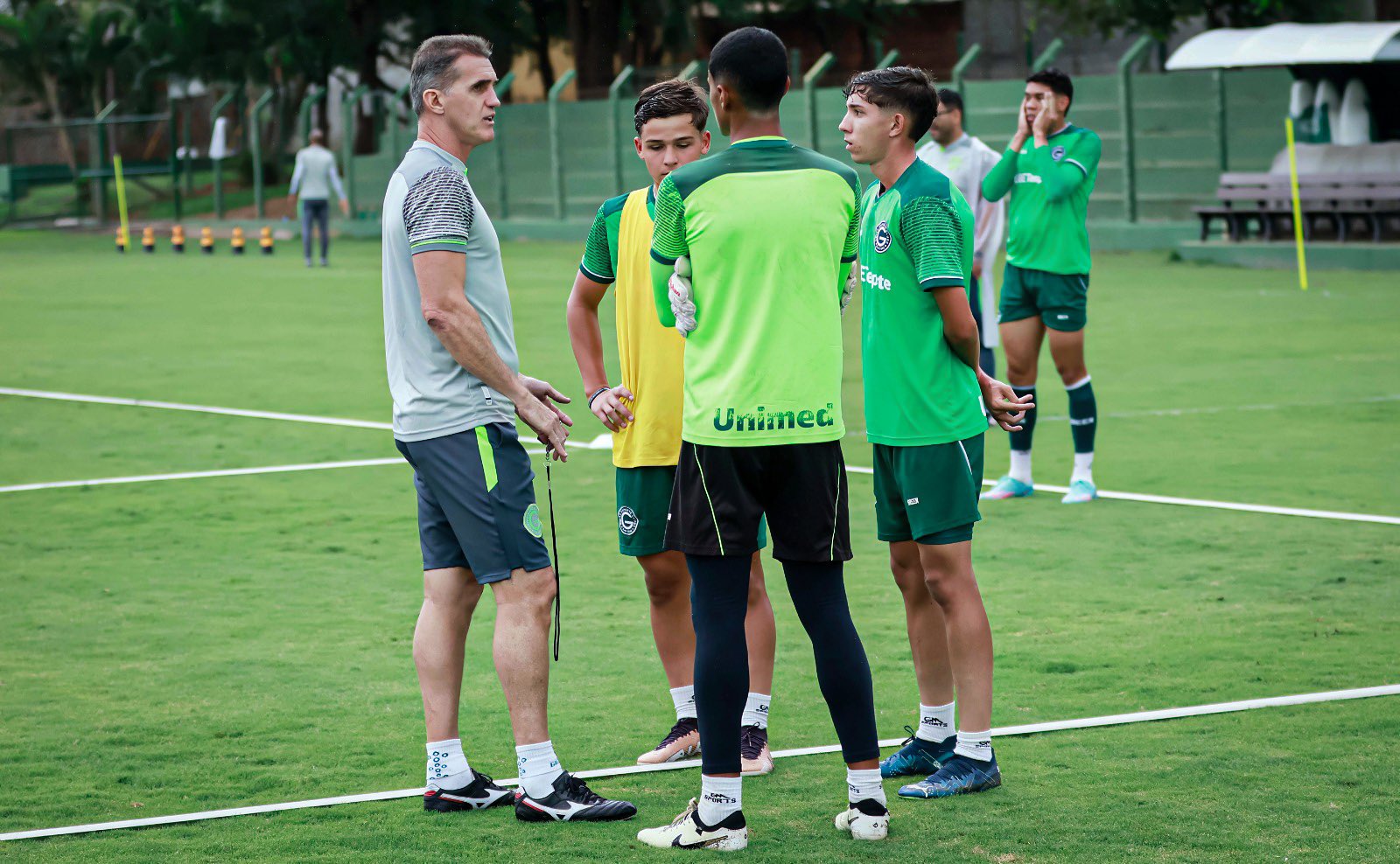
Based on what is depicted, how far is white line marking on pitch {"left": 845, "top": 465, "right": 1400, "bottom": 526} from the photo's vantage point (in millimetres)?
9148

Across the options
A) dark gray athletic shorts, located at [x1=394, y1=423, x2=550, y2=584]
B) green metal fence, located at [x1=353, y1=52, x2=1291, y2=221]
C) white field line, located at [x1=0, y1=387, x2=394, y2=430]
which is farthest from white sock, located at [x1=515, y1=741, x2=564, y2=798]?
green metal fence, located at [x1=353, y1=52, x2=1291, y2=221]

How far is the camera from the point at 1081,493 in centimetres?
986

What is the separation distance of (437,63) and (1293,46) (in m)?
23.5

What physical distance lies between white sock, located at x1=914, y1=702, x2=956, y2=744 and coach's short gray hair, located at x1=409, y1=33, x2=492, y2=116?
2.40 metres

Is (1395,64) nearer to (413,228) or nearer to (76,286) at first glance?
(76,286)

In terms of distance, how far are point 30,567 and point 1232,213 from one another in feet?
69.3

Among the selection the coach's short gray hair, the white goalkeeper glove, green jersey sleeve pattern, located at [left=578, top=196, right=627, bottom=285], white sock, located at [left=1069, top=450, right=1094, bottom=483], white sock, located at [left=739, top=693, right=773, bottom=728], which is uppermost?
the coach's short gray hair

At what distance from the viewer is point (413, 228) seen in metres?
5.10

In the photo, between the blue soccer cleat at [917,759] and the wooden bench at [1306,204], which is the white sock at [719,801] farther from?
the wooden bench at [1306,204]

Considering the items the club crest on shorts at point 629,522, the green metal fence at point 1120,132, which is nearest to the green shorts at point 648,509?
the club crest on shorts at point 629,522

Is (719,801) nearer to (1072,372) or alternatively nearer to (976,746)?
(976,746)

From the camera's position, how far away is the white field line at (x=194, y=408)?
43.2ft

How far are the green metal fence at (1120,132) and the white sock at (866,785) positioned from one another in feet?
83.5

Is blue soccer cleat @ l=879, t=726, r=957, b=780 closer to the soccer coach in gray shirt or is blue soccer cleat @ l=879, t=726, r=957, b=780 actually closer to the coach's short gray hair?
the soccer coach in gray shirt
